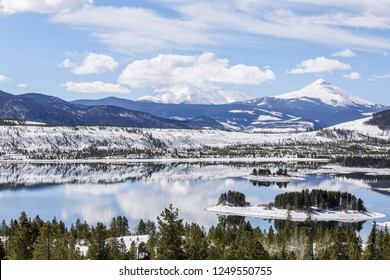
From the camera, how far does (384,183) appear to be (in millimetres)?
179625

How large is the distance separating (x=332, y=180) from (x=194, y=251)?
146 m

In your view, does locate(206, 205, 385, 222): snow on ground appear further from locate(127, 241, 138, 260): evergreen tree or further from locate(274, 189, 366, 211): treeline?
locate(127, 241, 138, 260): evergreen tree

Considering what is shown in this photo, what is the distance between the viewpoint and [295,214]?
113125mm

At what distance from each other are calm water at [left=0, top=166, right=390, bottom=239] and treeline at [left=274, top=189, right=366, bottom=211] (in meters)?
5.51

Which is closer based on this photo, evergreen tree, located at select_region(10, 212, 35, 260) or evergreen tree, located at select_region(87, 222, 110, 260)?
evergreen tree, located at select_region(87, 222, 110, 260)

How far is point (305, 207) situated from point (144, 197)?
1671 inches

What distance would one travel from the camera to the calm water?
113m

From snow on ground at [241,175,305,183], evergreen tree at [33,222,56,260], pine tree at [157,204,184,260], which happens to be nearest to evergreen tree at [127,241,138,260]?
evergreen tree at [33,222,56,260]

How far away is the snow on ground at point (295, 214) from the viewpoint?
11087cm

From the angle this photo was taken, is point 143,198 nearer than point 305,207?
No

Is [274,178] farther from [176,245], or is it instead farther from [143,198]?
[176,245]

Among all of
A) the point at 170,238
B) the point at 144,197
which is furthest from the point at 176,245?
the point at 144,197

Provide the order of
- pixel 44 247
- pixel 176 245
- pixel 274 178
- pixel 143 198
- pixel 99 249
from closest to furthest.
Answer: pixel 176 245 → pixel 99 249 → pixel 44 247 → pixel 143 198 → pixel 274 178
